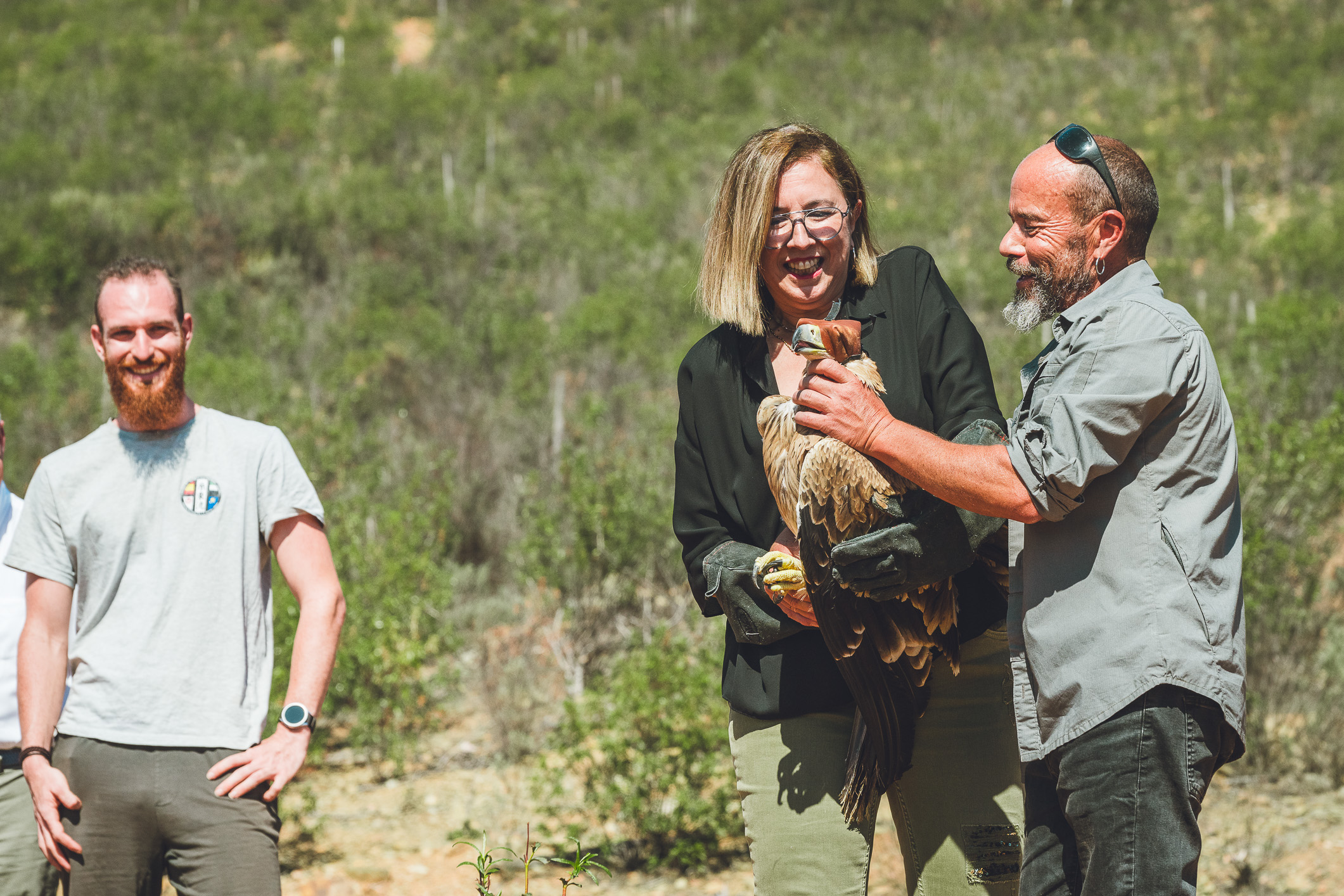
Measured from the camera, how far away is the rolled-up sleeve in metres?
1.96

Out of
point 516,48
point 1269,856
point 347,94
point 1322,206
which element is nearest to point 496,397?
point 1269,856

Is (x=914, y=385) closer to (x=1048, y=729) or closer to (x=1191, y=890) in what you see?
(x=1048, y=729)

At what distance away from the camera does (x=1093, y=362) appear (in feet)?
6.70

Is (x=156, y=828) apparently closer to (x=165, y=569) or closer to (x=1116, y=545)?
(x=165, y=569)

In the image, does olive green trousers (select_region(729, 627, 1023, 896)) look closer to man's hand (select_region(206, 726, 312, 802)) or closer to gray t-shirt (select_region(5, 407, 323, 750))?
man's hand (select_region(206, 726, 312, 802))

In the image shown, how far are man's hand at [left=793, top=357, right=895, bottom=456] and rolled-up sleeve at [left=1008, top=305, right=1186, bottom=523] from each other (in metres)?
0.25

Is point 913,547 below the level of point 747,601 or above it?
above

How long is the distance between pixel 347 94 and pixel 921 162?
12.4 m

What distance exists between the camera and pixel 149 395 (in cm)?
284

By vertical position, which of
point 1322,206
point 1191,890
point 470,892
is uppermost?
point 1322,206

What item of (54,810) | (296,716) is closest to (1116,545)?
(296,716)

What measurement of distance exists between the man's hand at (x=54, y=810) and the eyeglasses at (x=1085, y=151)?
266cm

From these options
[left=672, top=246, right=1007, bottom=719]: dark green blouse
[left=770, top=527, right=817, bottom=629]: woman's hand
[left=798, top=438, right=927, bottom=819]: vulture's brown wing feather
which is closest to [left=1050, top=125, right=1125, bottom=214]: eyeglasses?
[left=672, top=246, right=1007, bottom=719]: dark green blouse

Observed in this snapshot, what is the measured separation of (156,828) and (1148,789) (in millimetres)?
2222
